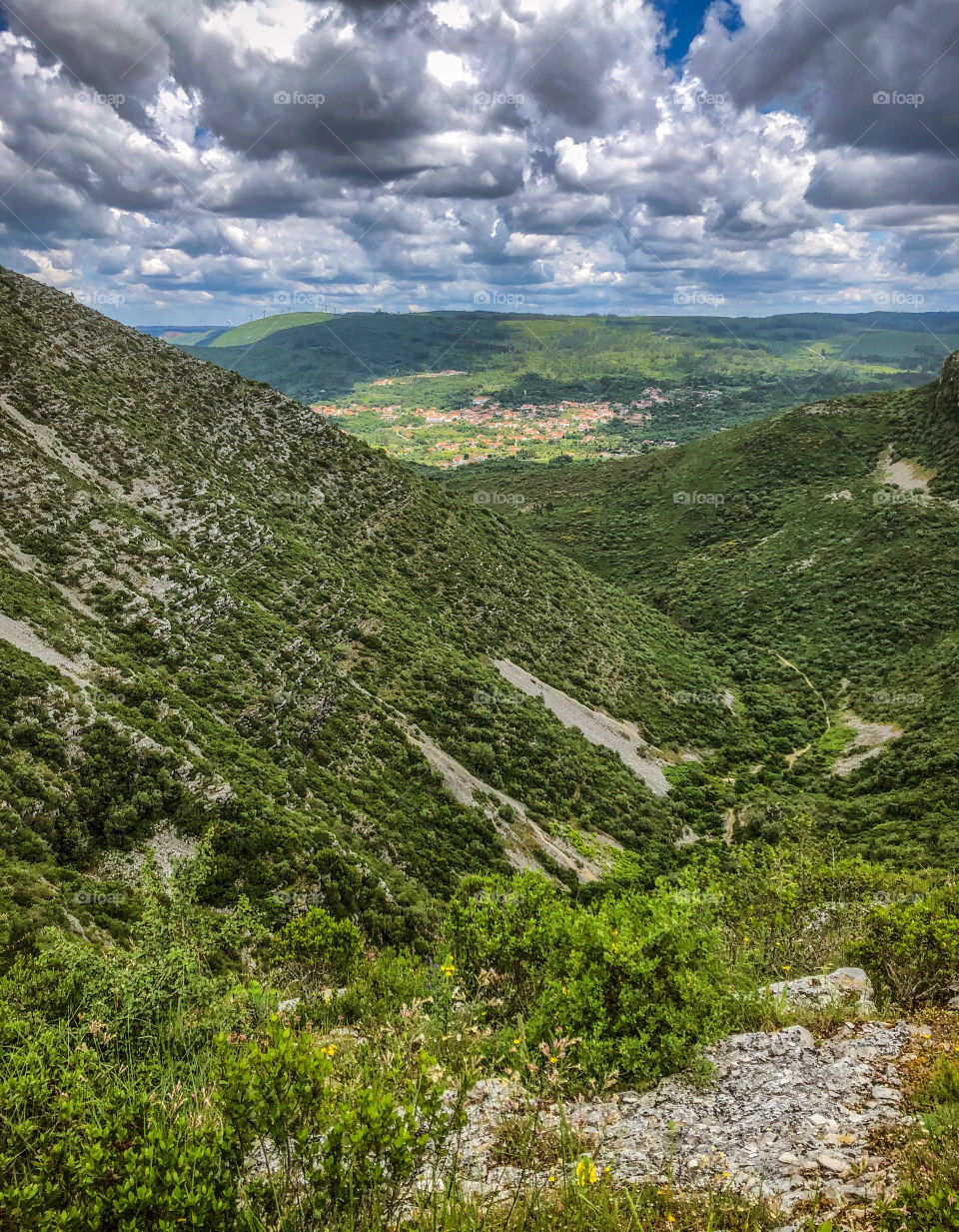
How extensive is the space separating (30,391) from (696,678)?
66706mm

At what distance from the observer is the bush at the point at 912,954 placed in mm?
9508

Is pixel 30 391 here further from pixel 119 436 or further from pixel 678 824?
pixel 678 824

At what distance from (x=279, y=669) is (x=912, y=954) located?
29.2 meters

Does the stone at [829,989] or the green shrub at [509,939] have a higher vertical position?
the green shrub at [509,939]

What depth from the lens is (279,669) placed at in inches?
1266
